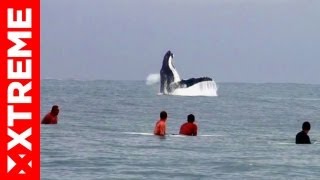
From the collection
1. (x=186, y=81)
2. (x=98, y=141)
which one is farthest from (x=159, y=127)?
(x=186, y=81)

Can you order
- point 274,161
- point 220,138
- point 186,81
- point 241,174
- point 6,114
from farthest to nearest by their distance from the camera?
point 186,81 < point 220,138 < point 274,161 < point 241,174 < point 6,114

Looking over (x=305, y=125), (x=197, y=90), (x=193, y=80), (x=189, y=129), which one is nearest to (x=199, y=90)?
(x=197, y=90)

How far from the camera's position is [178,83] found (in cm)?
14275

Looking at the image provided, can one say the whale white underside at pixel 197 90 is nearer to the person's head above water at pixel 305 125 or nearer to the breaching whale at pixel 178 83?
the breaching whale at pixel 178 83

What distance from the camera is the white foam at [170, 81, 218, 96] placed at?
148 metres

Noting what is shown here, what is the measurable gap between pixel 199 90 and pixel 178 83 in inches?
324

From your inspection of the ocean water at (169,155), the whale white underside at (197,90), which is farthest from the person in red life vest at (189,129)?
the whale white underside at (197,90)

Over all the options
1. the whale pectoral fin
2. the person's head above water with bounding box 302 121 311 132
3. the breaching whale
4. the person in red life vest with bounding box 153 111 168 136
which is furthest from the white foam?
the person's head above water with bounding box 302 121 311 132

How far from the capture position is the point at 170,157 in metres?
37.9

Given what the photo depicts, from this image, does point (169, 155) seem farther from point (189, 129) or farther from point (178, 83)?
point (178, 83)

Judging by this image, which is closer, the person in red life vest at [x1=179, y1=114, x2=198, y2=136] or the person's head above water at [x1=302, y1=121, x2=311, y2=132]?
the person's head above water at [x1=302, y1=121, x2=311, y2=132]

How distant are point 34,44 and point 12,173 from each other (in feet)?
7.44

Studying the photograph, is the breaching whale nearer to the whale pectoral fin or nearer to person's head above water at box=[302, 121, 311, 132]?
the whale pectoral fin

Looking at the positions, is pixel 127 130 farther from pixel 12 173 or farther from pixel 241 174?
pixel 12 173
